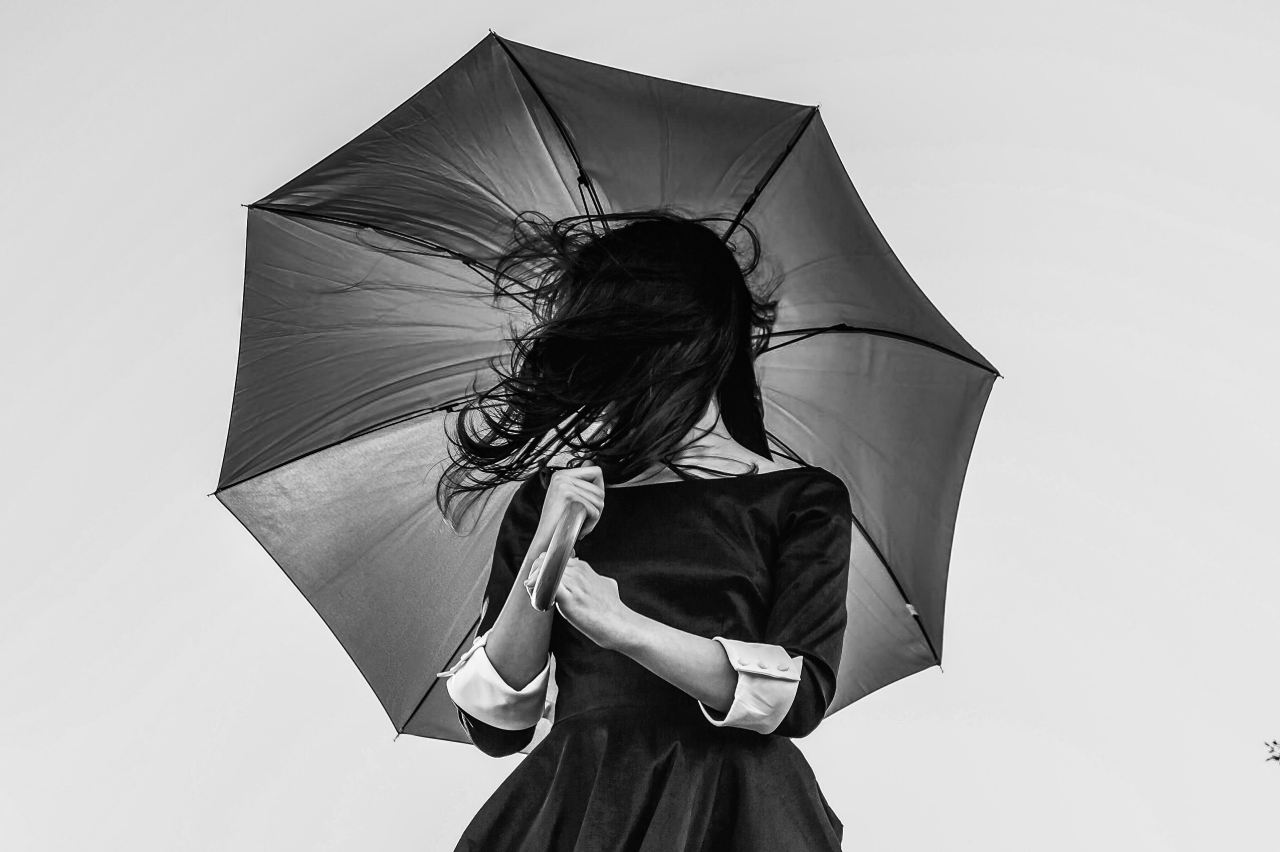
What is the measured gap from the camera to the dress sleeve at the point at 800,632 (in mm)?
1144

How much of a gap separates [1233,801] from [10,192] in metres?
2.18

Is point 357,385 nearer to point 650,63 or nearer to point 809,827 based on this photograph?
point 809,827

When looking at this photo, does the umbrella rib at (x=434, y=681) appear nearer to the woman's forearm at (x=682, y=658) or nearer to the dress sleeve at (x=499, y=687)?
the dress sleeve at (x=499, y=687)

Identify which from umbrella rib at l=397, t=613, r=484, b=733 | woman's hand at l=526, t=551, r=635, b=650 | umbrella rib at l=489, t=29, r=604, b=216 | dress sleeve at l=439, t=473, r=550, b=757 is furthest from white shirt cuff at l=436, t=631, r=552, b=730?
umbrella rib at l=489, t=29, r=604, b=216

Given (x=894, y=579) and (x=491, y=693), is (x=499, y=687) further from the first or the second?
(x=894, y=579)

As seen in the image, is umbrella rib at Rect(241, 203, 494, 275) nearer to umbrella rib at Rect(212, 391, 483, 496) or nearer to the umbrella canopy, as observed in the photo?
the umbrella canopy

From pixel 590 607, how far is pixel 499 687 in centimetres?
16

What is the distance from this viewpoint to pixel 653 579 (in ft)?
4.16

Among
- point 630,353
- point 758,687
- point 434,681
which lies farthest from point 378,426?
point 758,687

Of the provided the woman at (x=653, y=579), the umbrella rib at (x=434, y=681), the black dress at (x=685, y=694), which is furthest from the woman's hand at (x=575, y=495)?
the umbrella rib at (x=434, y=681)

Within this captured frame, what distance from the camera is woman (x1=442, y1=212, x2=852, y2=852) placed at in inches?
45.2

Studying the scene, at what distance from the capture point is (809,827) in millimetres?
1152

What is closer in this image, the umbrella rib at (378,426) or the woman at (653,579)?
the woman at (653,579)

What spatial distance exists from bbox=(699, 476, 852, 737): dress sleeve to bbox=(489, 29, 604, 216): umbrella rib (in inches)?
14.3
